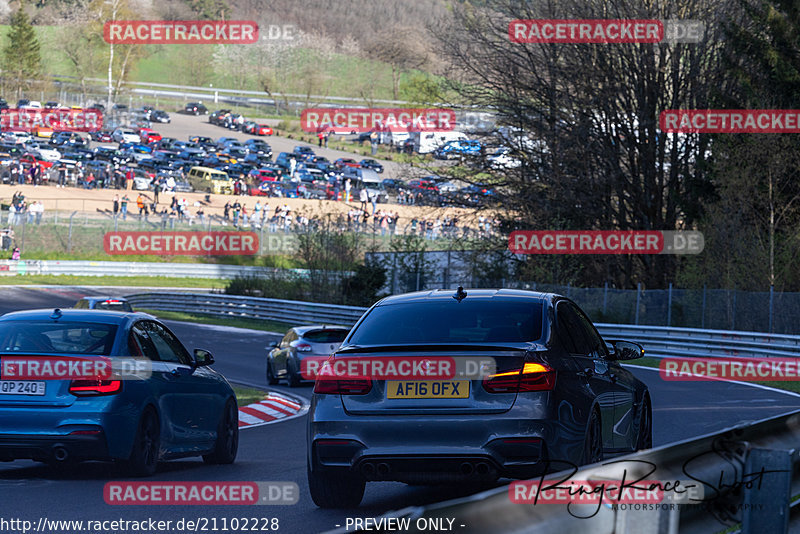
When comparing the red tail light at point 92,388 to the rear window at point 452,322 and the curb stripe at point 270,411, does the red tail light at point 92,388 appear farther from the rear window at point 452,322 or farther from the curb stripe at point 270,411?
the curb stripe at point 270,411

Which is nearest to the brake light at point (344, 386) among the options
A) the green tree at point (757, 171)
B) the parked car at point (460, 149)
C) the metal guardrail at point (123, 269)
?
the green tree at point (757, 171)

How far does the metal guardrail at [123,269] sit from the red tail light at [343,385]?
48.2 m

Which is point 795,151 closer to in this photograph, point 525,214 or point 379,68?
point 525,214

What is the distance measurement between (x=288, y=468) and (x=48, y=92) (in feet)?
385

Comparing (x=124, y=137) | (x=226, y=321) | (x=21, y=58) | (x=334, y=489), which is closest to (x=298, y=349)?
(x=334, y=489)

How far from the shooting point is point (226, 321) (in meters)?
45.1

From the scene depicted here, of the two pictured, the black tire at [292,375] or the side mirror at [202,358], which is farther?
the black tire at [292,375]

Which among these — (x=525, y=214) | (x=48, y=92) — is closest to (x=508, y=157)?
(x=525, y=214)

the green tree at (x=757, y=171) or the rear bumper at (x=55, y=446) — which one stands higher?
the green tree at (x=757, y=171)

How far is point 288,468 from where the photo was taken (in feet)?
34.4

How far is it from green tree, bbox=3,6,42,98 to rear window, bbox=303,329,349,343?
10336 cm

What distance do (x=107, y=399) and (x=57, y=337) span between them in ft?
3.06

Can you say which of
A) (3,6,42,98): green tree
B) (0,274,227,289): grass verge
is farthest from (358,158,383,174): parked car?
(3,6,42,98): green tree

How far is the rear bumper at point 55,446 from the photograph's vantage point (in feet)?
29.5
